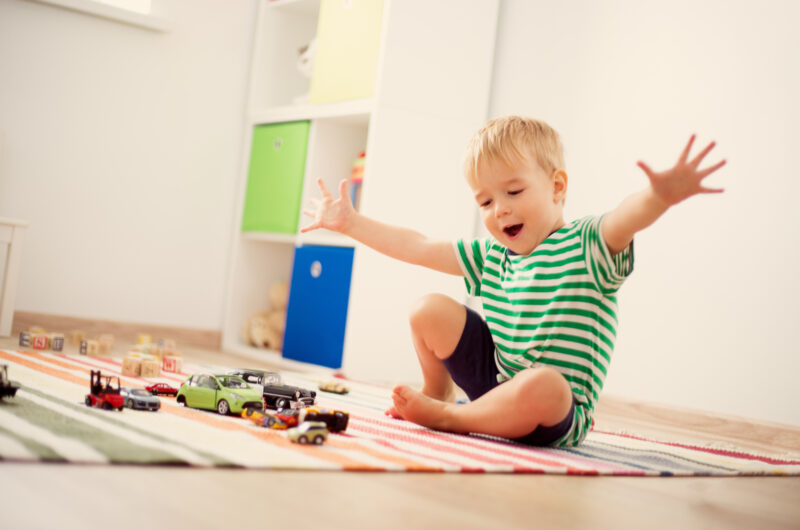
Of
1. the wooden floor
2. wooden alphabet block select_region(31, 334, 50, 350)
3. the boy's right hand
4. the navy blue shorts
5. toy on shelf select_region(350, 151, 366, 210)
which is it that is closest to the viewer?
the wooden floor

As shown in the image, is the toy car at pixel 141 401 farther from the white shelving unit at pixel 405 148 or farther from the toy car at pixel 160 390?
the white shelving unit at pixel 405 148

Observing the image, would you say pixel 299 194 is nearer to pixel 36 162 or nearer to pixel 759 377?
pixel 36 162

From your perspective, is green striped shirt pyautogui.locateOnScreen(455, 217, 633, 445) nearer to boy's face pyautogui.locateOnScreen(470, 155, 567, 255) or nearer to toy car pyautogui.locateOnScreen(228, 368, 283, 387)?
boy's face pyautogui.locateOnScreen(470, 155, 567, 255)

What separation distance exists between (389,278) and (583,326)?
1056 mm

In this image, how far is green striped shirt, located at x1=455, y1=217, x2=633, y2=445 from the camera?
1135mm

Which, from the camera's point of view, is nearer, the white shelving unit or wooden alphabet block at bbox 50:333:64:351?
wooden alphabet block at bbox 50:333:64:351

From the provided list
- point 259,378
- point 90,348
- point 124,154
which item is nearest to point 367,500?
point 259,378

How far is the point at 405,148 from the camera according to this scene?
7.18 feet

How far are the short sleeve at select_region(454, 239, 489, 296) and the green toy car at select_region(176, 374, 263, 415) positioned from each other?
1.34ft

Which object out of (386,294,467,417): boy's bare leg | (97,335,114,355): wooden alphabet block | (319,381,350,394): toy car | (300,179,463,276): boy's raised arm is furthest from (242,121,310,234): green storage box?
(386,294,467,417): boy's bare leg

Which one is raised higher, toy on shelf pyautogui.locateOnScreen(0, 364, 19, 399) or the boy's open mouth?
the boy's open mouth

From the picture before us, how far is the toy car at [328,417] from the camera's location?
0.99 meters

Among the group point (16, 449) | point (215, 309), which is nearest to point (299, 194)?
point (215, 309)

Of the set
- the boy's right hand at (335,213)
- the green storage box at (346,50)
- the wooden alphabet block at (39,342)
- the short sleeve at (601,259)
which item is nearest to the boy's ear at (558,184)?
the short sleeve at (601,259)
